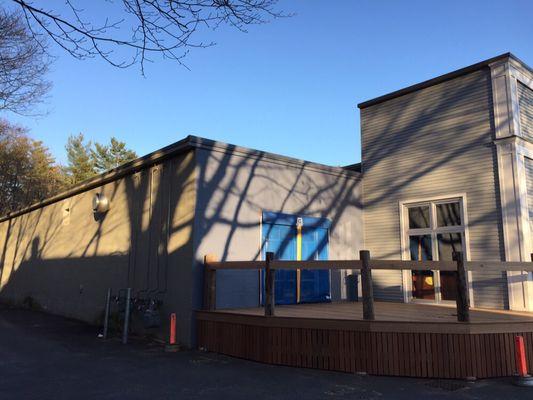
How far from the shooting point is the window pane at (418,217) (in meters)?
10.3

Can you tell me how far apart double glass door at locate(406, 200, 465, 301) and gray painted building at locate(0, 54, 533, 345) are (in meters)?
0.03

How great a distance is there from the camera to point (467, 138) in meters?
9.73

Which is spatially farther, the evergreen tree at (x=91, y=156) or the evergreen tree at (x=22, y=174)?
the evergreen tree at (x=91, y=156)

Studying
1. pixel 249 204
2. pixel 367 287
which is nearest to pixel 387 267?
pixel 367 287

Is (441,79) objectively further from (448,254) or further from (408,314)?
(408,314)

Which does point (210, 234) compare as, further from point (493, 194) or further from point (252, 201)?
point (493, 194)

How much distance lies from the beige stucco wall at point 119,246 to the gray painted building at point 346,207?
0.14ft

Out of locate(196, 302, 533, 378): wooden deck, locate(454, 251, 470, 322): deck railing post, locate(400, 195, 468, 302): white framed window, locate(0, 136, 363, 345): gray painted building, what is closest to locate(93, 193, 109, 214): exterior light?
locate(0, 136, 363, 345): gray painted building

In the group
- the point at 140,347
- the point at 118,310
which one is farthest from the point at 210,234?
the point at 118,310

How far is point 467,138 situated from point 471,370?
5593mm

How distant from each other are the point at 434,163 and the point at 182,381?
24.8 feet

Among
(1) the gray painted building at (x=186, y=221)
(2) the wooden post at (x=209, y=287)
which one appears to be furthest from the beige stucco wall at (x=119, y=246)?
(2) the wooden post at (x=209, y=287)

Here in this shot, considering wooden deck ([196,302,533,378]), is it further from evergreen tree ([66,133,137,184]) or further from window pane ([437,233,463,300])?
evergreen tree ([66,133,137,184])

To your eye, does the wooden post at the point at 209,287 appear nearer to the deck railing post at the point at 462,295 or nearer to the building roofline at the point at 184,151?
the building roofline at the point at 184,151
